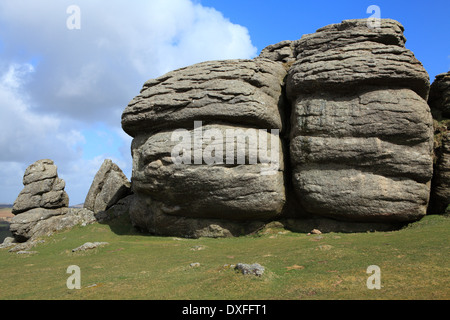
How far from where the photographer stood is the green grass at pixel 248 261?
1334 cm

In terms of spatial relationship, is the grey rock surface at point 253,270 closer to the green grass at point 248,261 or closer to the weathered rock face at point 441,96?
the green grass at point 248,261

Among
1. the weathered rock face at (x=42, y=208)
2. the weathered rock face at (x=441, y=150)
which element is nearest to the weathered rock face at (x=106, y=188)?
the weathered rock face at (x=42, y=208)

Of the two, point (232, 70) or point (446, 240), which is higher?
point (232, 70)

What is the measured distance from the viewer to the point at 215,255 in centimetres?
2239

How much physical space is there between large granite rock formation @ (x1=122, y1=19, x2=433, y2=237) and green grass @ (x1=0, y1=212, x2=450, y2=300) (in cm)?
324

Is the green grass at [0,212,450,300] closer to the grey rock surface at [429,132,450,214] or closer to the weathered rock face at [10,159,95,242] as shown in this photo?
the grey rock surface at [429,132,450,214]

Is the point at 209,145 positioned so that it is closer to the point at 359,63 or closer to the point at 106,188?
the point at 359,63

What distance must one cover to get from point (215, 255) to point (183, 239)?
899 centimetres

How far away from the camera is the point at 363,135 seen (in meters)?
28.6

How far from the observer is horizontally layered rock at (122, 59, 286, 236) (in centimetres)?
2934

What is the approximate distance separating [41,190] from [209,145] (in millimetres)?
25053

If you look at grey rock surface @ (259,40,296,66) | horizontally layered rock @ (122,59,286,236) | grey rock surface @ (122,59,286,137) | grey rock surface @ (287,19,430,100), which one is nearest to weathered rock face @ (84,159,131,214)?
horizontally layered rock @ (122,59,286,236)
